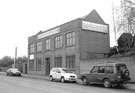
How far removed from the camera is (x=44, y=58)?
37.1 metres

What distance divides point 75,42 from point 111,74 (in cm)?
1343

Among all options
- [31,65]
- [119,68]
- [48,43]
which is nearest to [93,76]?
[119,68]

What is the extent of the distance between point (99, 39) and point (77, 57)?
5.33 metres

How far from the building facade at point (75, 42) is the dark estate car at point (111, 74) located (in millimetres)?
9247

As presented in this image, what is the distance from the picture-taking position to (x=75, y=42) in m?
29.2

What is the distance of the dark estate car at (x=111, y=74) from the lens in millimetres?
15984

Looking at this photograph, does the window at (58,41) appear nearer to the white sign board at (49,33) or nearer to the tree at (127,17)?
the white sign board at (49,33)

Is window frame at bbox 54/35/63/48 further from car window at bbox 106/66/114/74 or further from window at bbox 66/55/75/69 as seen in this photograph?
car window at bbox 106/66/114/74

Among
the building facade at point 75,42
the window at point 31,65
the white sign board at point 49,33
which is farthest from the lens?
the window at point 31,65

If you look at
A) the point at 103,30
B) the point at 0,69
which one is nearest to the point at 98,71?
the point at 103,30

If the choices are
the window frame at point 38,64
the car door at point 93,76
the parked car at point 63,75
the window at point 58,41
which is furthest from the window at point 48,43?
the car door at point 93,76

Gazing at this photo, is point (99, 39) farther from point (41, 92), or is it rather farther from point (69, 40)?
point (41, 92)

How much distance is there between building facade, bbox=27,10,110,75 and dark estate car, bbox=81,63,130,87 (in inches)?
364

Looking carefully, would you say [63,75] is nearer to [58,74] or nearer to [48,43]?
[58,74]
